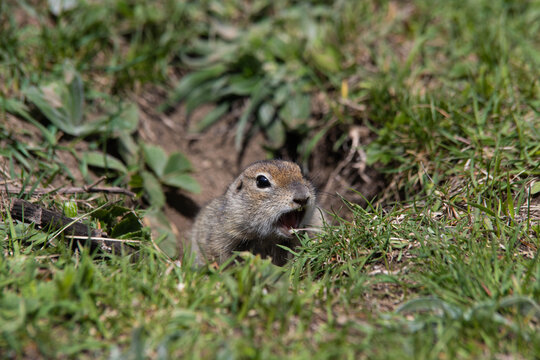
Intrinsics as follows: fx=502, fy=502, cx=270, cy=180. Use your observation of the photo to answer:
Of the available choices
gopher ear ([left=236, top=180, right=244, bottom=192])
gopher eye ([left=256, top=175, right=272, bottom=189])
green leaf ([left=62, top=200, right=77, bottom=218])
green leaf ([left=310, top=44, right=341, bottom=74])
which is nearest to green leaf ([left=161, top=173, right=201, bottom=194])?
gopher ear ([left=236, top=180, right=244, bottom=192])

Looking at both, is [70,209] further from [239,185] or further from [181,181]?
[181,181]

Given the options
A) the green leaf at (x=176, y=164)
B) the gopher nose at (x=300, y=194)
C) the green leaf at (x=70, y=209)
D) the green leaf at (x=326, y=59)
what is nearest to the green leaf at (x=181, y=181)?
the green leaf at (x=176, y=164)

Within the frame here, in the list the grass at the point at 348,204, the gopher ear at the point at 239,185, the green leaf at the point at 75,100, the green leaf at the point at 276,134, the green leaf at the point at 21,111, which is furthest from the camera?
the green leaf at the point at 276,134

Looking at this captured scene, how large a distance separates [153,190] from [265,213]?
1.48 m

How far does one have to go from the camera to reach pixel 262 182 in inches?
164

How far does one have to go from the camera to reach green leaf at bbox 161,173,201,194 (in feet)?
17.1

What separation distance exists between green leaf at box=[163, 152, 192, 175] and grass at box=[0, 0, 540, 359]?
0.10 feet

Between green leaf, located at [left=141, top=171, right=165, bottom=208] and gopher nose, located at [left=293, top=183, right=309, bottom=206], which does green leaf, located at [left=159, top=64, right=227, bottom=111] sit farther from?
gopher nose, located at [left=293, top=183, right=309, bottom=206]

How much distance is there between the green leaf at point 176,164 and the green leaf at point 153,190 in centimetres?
21

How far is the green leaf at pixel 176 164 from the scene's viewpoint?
5.24 meters

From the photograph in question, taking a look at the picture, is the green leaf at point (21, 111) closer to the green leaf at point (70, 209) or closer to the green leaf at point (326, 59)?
the green leaf at point (70, 209)

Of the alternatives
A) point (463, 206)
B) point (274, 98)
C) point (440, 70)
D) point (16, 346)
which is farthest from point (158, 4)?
point (16, 346)

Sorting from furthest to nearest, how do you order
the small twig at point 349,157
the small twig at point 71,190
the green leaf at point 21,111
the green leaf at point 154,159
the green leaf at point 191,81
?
1. the green leaf at point 191,81
2. the small twig at point 349,157
3. the green leaf at point 154,159
4. the green leaf at point 21,111
5. the small twig at point 71,190

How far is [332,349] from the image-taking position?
2.40 meters
